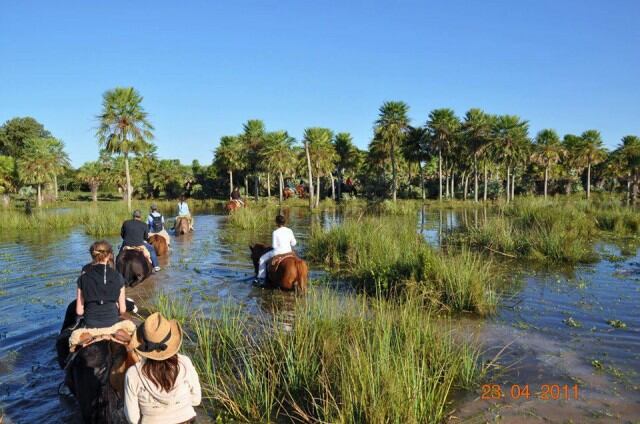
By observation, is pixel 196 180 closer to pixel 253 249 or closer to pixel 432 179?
pixel 432 179

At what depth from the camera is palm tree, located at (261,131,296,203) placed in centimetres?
5112

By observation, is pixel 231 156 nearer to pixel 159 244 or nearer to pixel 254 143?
pixel 254 143

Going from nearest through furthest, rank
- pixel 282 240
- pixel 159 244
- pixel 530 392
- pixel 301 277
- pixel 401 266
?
pixel 530 392
pixel 301 277
pixel 401 266
pixel 282 240
pixel 159 244

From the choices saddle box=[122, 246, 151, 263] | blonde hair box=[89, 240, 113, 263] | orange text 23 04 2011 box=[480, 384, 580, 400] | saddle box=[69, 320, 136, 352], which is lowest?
orange text 23 04 2011 box=[480, 384, 580, 400]

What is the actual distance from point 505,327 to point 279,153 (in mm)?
45091

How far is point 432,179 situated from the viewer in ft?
230

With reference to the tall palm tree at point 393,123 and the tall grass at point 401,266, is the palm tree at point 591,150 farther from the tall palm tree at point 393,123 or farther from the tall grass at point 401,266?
the tall grass at point 401,266

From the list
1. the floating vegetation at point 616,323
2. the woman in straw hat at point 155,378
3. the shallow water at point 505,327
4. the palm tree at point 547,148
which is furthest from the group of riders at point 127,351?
the palm tree at point 547,148

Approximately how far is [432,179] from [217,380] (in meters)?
67.4

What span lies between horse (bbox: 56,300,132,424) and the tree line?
39575 mm

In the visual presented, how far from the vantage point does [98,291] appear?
5043 mm

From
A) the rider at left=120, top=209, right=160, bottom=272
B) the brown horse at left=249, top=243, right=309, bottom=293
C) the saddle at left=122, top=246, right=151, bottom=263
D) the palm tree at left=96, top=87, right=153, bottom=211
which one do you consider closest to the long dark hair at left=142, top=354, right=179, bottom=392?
the brown horse at left=249, top=243, right=309, bottom=293

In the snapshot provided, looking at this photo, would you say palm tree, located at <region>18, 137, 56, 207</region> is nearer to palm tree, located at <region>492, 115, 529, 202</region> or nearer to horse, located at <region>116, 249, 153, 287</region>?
horse, located at <region>116, 249, 153, 287</region>

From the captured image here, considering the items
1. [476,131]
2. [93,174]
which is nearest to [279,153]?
[476,131]
